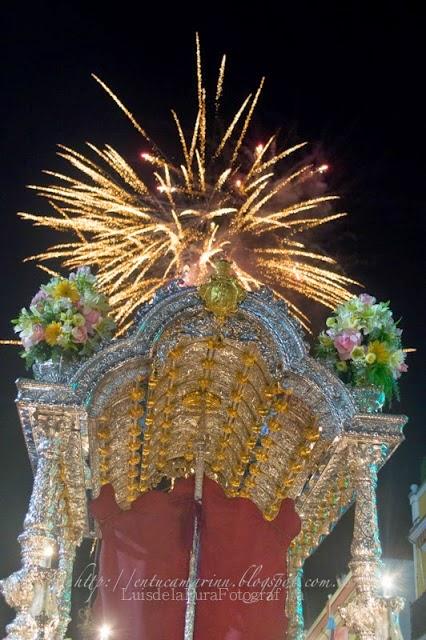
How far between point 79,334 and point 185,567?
2842mm

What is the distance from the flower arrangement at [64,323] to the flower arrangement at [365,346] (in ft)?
7.13

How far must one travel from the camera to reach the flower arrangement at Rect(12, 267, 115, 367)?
670cm

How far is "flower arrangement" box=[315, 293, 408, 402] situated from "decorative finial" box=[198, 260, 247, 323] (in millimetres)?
984

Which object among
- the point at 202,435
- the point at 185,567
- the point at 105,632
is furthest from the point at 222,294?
the point at 105,632

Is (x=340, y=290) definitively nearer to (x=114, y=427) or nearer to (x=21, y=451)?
(x=114, y=427)

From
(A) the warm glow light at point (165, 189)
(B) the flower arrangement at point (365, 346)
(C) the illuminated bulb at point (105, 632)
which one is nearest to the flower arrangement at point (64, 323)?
(B) the flower arrangement at point (365, 346)

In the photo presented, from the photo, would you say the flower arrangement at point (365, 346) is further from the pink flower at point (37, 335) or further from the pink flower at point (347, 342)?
the pink flower at point (37, 335)

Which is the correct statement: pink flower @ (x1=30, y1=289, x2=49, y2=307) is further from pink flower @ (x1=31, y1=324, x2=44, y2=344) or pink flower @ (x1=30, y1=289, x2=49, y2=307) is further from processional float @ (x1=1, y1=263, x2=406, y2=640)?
processional float @ (x1=1, y1=263, x2=406, y2=640)

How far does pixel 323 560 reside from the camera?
36.7 ft

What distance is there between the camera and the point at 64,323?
22.0ft

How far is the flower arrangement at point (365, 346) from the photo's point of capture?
6.91 m

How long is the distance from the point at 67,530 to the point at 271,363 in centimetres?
293

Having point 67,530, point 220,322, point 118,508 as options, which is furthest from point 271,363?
point 67,530

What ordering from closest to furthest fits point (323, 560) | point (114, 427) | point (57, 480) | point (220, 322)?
point (57, 480), point (220, 322), point (114, 427), point (323, 560)
